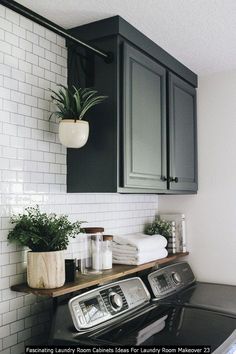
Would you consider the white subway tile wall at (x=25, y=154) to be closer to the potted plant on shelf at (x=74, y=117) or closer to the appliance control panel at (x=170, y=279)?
the potted plant on shelf at (x=74, y=117)

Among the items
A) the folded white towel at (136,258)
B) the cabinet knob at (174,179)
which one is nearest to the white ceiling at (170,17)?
the cabinet knob at (174,179)

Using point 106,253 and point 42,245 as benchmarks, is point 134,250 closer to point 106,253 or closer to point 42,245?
point 106,253

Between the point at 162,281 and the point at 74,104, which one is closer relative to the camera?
the point at 74,104

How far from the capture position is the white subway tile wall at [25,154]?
161 centimetres

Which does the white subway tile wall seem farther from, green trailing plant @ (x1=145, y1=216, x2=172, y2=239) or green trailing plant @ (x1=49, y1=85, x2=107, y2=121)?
green trailing plant @ (x1=145, y1=216, x2=172, y2=239)

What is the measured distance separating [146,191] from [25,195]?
643 mm

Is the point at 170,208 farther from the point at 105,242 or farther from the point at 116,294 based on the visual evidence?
the point at 116,294

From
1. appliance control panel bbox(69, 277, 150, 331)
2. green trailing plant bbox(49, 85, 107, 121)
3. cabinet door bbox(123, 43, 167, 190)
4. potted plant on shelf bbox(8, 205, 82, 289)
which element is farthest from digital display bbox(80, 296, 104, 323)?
green trailing plant bbox(49, 85, 107, 121)

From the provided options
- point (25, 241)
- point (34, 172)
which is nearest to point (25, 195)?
point (34, 172)

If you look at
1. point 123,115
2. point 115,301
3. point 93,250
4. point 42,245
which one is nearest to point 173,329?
point 115,301

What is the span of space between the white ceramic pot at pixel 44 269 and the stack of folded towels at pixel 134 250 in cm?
62

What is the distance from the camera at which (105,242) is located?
198 centimetres

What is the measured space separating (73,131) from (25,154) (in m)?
0.24

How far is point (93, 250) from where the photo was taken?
1.95m
